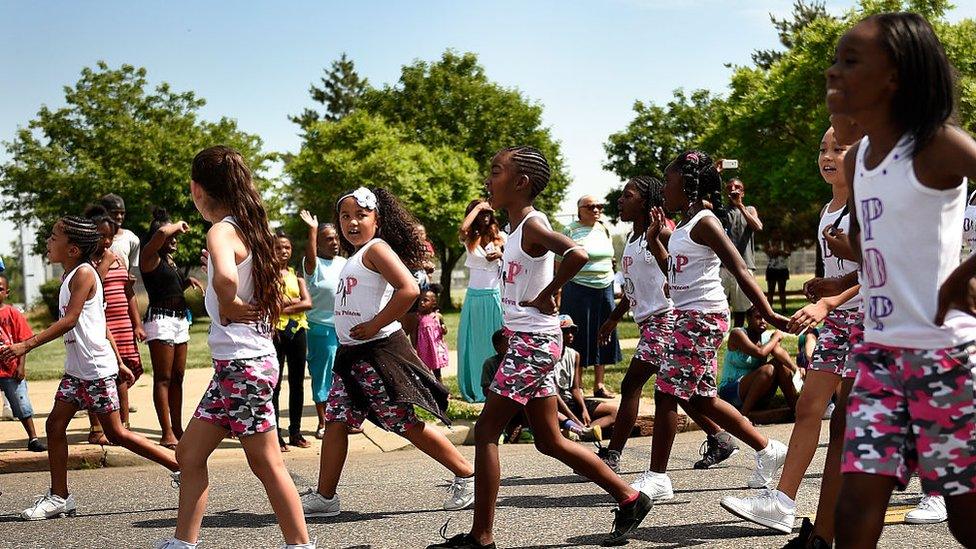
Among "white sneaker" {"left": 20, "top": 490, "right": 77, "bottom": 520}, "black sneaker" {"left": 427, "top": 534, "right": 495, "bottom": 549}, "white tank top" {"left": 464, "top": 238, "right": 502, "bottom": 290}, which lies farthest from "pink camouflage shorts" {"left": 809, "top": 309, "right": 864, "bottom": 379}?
"white tank top" {"left": 464, "top": 238, "right": 502, "bottom": 290}

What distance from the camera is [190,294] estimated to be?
1716 inches

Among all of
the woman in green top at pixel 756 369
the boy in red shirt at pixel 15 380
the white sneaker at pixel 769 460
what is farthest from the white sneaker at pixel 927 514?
the boy in red shirt at pixel 15 380

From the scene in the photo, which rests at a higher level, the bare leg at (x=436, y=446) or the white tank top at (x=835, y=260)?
the white tank top at (x=835, y=260)

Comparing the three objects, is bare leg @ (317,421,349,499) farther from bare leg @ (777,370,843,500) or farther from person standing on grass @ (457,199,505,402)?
person standing on grass @ (457,199,505,402)

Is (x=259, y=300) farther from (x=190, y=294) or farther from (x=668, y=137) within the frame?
(x=668, y=137)

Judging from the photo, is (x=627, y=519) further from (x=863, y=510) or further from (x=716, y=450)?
(x=716, y=450)

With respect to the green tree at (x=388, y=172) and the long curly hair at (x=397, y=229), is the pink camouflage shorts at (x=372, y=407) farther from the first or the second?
the green tree at (x=388, y=172)

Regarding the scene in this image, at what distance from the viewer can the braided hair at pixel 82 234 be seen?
648cm

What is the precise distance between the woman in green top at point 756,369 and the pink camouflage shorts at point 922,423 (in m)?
6.21

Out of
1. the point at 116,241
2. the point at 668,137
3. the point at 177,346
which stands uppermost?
the point at 668,137

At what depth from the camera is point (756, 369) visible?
983cm

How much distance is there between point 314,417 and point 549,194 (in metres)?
50.8

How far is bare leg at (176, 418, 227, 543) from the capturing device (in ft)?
15.3

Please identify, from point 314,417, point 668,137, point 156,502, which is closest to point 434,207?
point 668,137
